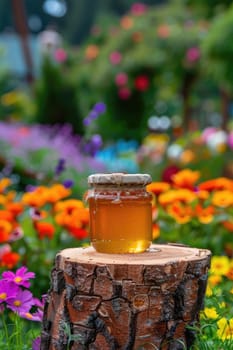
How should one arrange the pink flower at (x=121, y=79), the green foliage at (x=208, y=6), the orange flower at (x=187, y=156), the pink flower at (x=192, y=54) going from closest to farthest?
the orange flower at (x=187, y=156) < the green foliage at (x=208, y=6) < the pink flower at (x=192, y=54) < the pink flower at (x=121, y=79)

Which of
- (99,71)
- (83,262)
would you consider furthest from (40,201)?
(99,71)

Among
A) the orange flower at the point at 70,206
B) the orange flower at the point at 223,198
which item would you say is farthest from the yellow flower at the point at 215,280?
the orange flower at the point at 70,206

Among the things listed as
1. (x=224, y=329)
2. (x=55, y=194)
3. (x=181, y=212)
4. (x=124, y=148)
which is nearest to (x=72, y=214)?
(x=55, y=194)

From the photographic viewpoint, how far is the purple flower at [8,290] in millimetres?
1995

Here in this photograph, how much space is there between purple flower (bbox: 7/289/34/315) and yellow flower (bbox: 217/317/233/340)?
1.57ft

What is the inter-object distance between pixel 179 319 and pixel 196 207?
144cm

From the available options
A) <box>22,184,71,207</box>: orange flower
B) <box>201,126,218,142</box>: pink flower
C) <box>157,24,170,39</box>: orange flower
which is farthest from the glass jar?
<box>157,24,170,39</box>: orange flower

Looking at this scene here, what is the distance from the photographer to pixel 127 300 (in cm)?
188

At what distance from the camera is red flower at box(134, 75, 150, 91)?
15477 millimetres

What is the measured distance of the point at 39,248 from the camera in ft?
11.5

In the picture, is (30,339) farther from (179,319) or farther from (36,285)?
(36,285)

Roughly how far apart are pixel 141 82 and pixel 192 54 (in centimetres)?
131

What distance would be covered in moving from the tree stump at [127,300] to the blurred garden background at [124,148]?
7 centimetres

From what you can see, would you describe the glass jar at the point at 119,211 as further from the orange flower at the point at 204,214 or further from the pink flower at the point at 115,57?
the pink flower at the point at 115,57
